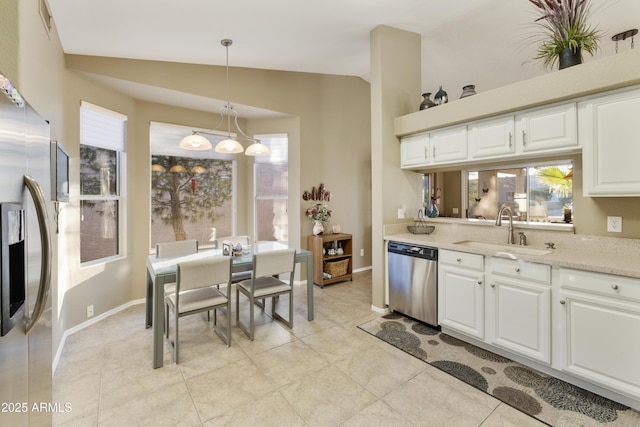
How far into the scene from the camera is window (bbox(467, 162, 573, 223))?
361 centimetres

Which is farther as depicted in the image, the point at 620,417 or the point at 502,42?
the point at 502,42

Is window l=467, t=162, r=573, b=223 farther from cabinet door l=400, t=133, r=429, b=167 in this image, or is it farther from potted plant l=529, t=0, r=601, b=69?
potted plant l=529, t=0, r=601, b=69

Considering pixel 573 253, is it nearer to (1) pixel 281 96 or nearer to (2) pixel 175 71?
(1) pixel 281 96

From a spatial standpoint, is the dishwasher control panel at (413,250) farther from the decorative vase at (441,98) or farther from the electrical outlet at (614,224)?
the decorative vase at (441,98)

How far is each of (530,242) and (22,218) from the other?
356cm

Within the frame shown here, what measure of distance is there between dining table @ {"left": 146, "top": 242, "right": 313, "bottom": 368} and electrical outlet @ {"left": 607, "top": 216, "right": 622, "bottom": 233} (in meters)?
2.70

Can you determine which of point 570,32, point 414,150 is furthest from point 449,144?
point 570,32

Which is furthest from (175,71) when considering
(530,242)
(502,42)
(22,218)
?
(530,242)

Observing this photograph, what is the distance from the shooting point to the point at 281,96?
4430 mm

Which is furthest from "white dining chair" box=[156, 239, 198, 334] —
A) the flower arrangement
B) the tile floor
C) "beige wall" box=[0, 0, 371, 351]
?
the flower arrangement

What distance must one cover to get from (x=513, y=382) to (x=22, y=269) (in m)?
2.97

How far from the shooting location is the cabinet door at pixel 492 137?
8.43 feet

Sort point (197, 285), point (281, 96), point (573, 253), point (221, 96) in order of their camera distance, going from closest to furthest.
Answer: point (573, 253)
point (197, 285)
point (221, 96)
point (281, 96)

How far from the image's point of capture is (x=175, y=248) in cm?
343
